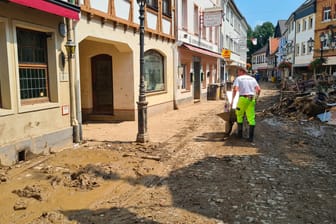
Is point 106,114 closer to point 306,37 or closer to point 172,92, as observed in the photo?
point 172,92

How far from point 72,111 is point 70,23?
200cm

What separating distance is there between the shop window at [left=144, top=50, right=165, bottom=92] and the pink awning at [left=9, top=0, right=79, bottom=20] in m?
5.58

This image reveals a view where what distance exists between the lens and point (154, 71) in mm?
13398

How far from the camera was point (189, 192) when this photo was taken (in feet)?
15.5

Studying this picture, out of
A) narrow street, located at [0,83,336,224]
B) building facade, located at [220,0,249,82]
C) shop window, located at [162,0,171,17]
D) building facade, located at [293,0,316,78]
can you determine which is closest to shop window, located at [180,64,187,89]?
shop window, located at [162,0,171,17]

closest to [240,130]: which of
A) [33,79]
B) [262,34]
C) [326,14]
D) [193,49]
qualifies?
[33,79]

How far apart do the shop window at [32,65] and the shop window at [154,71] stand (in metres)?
5.78

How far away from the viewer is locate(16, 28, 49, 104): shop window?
6387 mm

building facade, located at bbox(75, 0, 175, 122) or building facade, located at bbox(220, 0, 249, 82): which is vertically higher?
building facade, located at bbox(220, 0, 249, 82)

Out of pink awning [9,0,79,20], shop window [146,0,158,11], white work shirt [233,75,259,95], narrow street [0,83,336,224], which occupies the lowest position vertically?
narrow street [0,83,336,224]

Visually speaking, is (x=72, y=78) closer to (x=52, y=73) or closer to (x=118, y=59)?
(x=52, y=73)

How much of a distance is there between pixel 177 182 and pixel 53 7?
4019 millimetres

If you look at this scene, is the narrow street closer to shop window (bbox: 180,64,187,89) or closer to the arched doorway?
the arched doorway

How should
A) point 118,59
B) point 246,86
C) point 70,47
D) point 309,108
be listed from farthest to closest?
point 309,108 → point 118,59 → point 246,86 → point 70,47
